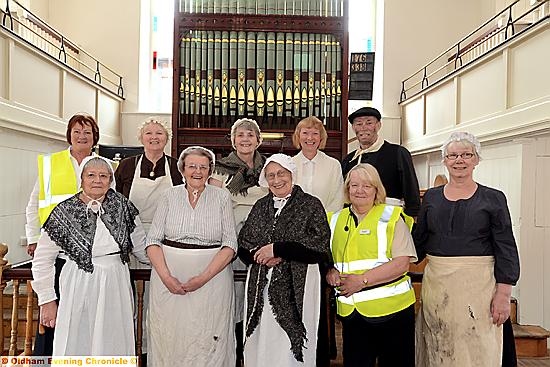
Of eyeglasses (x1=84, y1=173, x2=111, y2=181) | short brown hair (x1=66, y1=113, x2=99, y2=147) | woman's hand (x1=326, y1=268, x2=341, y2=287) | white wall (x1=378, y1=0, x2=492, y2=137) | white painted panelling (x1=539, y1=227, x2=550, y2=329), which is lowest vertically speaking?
white painted panelling (x1=539, y1=227, x2=550, y2=329)

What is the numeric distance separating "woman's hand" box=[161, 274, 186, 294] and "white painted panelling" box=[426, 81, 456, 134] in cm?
582

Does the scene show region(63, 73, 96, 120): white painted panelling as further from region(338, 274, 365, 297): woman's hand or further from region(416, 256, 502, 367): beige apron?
region(416, 256, 502, 367): beige apron

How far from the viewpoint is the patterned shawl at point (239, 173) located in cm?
387

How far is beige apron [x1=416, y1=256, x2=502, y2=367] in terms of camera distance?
3131 mm

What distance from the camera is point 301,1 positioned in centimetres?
798

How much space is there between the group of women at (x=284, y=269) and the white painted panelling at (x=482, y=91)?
3.81 meters

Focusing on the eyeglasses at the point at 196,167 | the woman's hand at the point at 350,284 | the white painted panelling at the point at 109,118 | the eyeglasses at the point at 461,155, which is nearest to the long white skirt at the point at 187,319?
the eyeglasses at the point at 196,167

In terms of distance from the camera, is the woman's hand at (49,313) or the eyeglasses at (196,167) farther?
the eyeglasses at (196,167)

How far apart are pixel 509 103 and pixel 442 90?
2542mm

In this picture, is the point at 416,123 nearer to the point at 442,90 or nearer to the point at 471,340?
the point at 442,90

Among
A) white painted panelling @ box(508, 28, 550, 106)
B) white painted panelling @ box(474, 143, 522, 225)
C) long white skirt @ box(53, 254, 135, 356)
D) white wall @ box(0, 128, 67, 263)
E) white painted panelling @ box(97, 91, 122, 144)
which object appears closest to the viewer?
long white skirt @ box(53, 254, 135, 356)

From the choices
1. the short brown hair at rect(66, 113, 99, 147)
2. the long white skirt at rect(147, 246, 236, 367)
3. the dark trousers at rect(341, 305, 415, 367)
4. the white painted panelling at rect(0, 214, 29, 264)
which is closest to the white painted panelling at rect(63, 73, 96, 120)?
the white painted panelling at rect(0, 214, 29, 264)

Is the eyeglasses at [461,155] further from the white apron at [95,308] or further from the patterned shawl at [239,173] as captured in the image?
the white apron at [95,308]

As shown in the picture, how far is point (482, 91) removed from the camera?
7.23 meters
